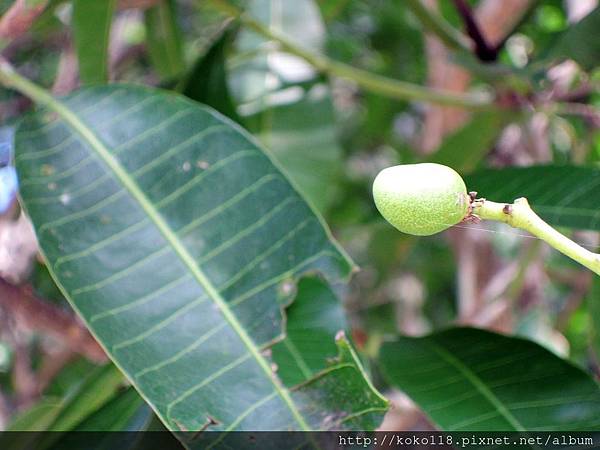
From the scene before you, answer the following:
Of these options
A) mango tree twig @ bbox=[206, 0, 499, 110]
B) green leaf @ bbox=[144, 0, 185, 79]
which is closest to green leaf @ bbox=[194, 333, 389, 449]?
mango tree twig @ bbox=[206, 0, 499, 110]

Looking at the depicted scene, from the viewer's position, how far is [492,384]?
1.83ft

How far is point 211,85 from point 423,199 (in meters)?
0.50

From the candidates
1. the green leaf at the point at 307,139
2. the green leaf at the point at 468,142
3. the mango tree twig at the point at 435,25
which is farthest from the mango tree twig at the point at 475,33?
the green leaf at the point at 307,139

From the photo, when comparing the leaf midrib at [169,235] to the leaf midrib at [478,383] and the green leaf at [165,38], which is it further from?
the green leaf at [165,38]

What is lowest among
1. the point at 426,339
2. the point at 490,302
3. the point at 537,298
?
the point at 537,298

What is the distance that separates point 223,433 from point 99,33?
1.41ft

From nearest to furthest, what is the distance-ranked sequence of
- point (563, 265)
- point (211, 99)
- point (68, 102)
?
point (68, 102)
point (211, 99)
point (563, 265)

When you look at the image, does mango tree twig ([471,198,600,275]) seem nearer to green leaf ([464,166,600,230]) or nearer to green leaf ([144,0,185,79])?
green leaf ([464,166,600,230])

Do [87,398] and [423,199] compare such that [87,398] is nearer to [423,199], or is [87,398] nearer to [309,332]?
[309,332]

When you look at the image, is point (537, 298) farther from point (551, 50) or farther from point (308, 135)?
point (551, 50)

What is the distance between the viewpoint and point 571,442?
0.48m

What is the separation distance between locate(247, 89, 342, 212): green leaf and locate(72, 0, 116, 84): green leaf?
0.95ft

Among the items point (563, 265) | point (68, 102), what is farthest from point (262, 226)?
point (563, 265)

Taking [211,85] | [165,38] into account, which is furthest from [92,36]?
[165,38]
